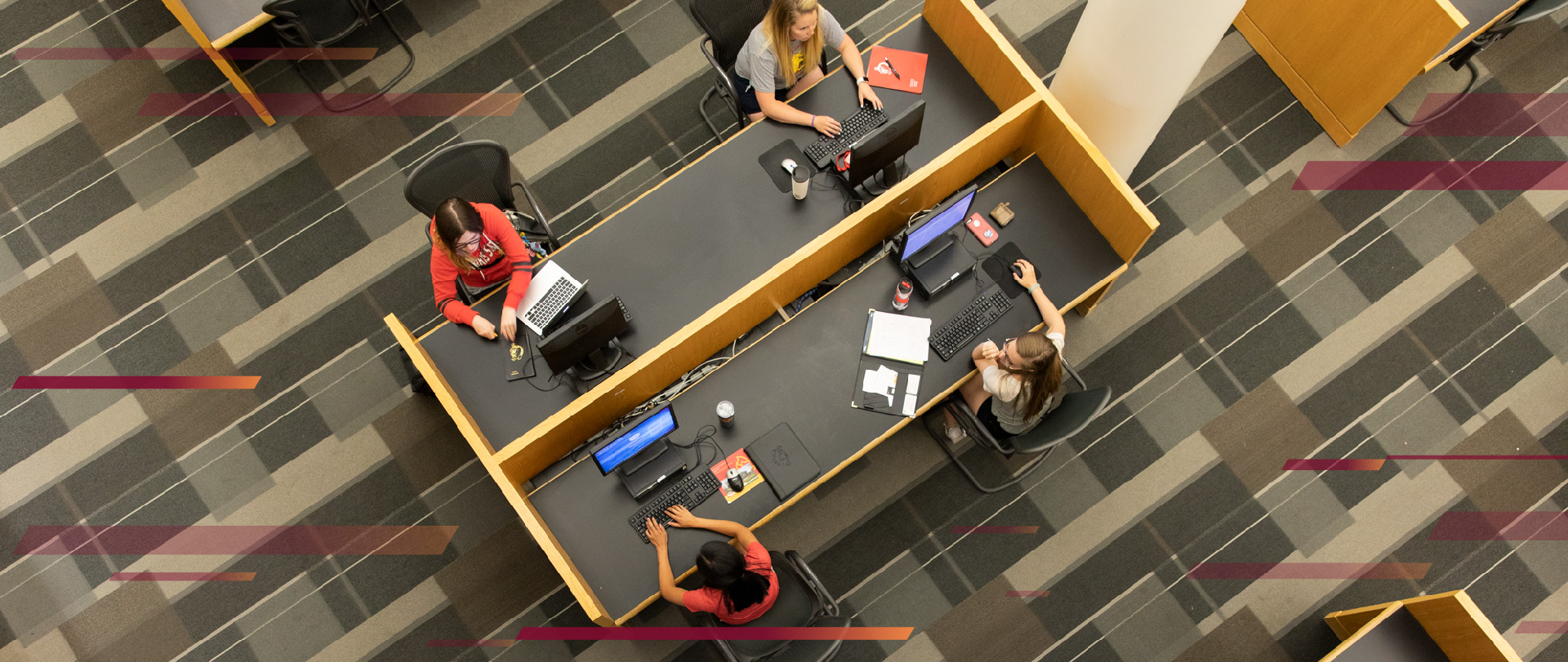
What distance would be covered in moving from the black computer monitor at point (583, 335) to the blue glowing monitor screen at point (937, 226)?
1173mm

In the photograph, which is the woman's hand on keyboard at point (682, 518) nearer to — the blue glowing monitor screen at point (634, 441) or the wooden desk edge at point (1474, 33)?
the blue glowing monitor screen at point (634, 441)

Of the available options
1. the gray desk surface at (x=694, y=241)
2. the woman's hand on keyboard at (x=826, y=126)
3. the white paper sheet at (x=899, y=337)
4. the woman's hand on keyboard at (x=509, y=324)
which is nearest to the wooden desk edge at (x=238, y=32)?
the gray desk surface at (x=694, y=241)

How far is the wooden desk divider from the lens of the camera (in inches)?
135

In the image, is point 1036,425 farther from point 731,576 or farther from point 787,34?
point 787,34

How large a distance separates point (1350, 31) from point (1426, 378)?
178 cm

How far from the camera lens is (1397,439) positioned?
4629 millimetres

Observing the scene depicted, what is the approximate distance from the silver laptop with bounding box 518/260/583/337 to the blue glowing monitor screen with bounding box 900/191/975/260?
4.45ft

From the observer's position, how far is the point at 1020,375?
11.5ft

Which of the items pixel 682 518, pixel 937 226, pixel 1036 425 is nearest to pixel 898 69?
pixel 937 226

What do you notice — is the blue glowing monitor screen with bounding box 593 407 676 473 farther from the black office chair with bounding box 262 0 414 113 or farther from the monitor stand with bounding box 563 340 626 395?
the black office chair with bounding box 262 0 414 113

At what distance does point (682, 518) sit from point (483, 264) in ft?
4.28

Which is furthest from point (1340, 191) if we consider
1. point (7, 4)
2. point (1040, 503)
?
point (7, 4)

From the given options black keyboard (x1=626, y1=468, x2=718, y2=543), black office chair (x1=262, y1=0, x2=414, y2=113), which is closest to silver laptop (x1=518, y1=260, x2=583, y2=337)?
black keyboard (x1=626, y1=468, x2=718, y2=543)

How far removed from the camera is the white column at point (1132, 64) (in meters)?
3.28
